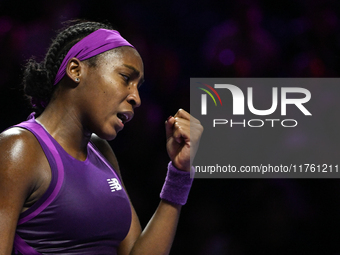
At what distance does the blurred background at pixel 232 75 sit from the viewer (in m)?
2.50

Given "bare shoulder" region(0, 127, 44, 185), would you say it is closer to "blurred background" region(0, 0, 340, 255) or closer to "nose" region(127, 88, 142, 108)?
"nose" region(127, 88, 142, 108)

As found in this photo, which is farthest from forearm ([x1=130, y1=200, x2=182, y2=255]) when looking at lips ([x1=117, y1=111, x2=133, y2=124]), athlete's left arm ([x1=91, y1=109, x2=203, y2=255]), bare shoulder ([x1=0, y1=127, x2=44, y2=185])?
bare shoulder ([x1=0, y1=127, x2=44, y2=185])

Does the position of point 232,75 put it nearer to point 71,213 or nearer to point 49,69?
point 49,69

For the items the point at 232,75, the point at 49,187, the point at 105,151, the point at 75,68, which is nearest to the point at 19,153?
the point at 49,187

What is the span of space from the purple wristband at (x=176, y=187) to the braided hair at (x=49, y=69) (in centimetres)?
48

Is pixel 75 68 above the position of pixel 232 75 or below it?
below

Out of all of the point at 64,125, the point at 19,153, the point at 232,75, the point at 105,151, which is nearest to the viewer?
the point at 19,153

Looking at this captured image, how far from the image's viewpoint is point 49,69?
116 cm

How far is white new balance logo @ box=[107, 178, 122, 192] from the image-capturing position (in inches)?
45.2

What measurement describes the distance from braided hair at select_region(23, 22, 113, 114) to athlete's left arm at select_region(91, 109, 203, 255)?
0.40 metres

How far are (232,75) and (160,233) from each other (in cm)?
158

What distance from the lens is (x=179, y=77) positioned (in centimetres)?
256

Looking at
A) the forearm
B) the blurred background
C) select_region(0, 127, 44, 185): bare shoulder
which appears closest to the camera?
select_region(0, 127, 44, 185): bare shoulder

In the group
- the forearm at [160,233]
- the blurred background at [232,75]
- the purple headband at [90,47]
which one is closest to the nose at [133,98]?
the purple headband at [90,47]
